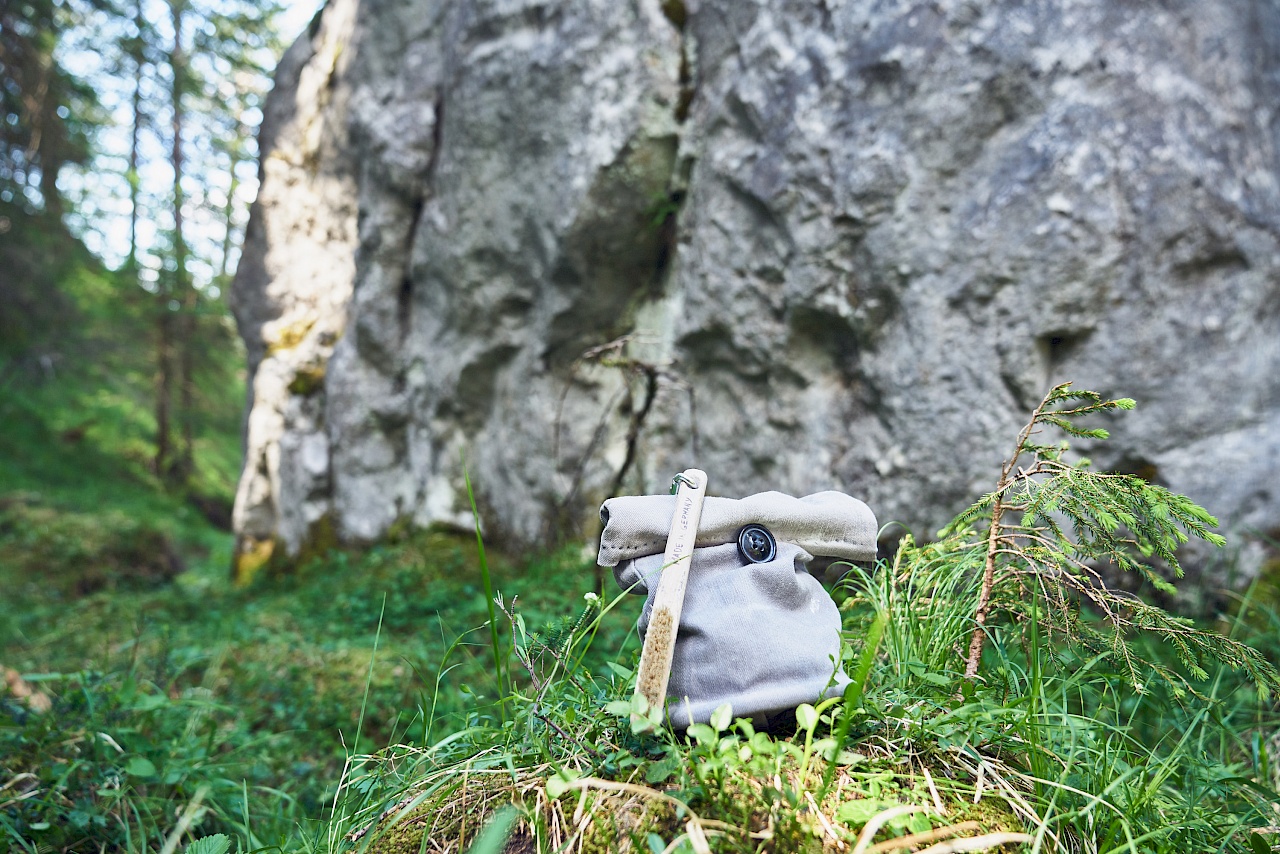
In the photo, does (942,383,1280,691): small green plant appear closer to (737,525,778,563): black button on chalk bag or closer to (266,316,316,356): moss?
(737,525,778,563): black button on chalk bag

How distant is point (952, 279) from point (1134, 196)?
731 mm

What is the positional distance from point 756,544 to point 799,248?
2397 millimetres

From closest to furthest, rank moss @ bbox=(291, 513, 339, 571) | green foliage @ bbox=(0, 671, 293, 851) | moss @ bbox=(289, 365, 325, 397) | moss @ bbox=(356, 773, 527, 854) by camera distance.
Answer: moss @ bbox=(356, 773, 527, 854) < green foliage @ bbox=(0, 671, 293, 851) < moss @ bbox=(291, 513, 339, 571) < moss @ bbox=(289, 365, 325, 397)

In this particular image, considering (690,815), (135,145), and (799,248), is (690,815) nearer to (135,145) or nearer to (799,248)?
(799,248)

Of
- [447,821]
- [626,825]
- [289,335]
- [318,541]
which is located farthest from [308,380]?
[626,825]

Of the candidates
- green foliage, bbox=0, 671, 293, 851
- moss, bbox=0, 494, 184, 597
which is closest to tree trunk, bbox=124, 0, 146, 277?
moss, bbox=0, 494, 184, 597

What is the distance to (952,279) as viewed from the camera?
3031 mm

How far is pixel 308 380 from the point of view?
6277mm

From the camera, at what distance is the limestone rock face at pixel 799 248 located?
2.81 meters

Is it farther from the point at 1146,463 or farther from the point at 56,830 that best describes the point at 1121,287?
the point at 56,830

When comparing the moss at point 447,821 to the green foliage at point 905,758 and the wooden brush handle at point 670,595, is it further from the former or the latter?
the wooden brush handle at point 670,595

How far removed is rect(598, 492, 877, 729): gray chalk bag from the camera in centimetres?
117

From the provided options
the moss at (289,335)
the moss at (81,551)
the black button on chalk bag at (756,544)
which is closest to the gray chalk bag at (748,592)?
the black button on chalk bag at (756,544)

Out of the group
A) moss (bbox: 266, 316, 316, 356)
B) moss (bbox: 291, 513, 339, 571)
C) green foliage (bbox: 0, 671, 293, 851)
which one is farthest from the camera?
moss (bbox: 266, 316, 316, 356)
